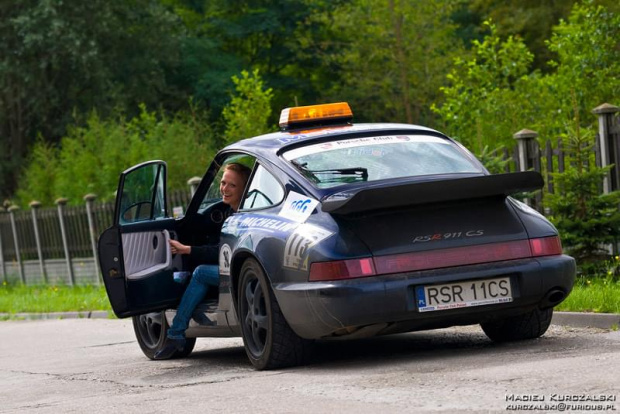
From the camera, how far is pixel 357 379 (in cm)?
802

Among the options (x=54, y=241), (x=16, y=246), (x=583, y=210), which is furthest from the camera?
(x=16, y=246)

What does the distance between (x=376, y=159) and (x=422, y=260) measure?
1102 mm

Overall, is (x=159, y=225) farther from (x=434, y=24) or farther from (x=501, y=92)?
(x=434, y=24)

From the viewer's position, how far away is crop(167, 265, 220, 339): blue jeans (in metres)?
10.1

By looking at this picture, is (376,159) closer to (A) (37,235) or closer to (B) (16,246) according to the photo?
(A) (37,235)

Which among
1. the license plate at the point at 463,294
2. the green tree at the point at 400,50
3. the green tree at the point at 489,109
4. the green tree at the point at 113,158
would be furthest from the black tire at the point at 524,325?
the green tree at the point at 400,50

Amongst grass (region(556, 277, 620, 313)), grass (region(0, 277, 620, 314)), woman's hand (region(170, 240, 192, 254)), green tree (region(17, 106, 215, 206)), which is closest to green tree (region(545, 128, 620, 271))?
grass (region(0, 277, 620, 314))

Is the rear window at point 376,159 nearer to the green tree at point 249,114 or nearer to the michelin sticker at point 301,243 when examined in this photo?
the michelin sticker at point 301,243

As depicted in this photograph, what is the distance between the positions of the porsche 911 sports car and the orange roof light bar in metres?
0.26

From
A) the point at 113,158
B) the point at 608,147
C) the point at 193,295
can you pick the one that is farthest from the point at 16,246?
the point at 193,295

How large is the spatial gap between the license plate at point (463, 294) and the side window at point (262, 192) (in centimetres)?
136

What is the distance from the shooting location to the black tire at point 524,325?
30.6ft

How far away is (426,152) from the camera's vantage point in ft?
31.0

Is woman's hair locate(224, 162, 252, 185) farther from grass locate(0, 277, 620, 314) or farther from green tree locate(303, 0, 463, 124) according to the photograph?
green tree locate(303, 0, 463, 124)
